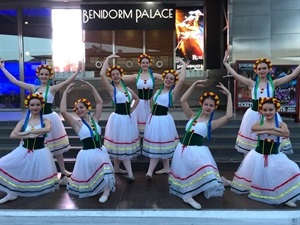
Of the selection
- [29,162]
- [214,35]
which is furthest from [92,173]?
[214,35]

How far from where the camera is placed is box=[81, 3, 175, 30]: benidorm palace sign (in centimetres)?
1083

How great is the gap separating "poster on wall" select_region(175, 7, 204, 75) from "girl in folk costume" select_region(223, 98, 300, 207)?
6.87 m

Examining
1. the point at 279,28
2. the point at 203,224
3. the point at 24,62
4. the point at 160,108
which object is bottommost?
the point at 203,224

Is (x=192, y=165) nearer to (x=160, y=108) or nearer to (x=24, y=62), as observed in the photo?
(x=160, y=108)

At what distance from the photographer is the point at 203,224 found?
163 inches

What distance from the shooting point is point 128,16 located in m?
10.9

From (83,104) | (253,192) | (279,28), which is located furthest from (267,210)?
(279,28)

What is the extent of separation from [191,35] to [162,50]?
42.6 inches

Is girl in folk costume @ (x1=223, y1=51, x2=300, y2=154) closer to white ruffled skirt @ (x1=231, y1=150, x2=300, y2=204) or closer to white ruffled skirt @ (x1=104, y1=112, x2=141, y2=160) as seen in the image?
white ruffled skirt @ (x1=231, y1=150, x2=300, y2=204)

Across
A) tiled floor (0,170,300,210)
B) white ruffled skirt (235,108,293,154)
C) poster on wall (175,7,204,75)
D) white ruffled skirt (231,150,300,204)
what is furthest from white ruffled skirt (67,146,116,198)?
poster on wall (175,7,204,75)

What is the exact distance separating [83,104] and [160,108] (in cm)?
134

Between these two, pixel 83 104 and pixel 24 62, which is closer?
pixel 83 104

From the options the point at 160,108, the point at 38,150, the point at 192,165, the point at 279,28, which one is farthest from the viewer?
the point at 279,28

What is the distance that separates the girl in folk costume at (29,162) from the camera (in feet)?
15.2
